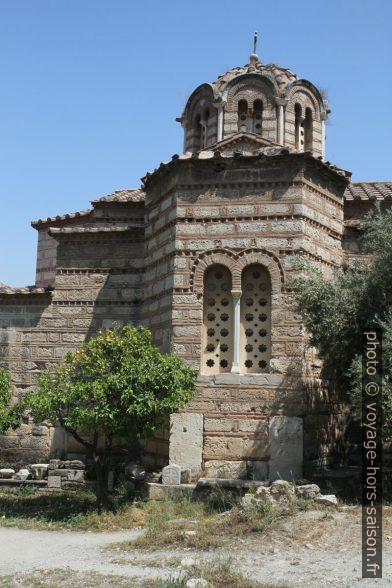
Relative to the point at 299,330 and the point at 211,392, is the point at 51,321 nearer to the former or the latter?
the point at 211,392

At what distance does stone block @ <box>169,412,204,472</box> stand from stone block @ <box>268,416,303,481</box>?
113 cm

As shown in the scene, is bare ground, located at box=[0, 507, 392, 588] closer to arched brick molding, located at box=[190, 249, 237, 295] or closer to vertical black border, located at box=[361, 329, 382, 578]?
vertical black border, located at box=[361, 329, 382, 578]

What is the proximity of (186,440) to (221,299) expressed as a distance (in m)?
2.42

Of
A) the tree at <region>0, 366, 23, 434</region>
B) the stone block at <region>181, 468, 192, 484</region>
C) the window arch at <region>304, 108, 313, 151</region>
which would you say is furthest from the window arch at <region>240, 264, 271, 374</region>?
the window arch at <region>304, 108, 313, 151</region>

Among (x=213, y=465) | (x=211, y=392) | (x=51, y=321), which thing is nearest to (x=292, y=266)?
(x=211, y=392)

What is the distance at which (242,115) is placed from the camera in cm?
1420

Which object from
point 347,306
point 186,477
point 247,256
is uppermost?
point 247,256

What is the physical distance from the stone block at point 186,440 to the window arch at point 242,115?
7211 millimetres

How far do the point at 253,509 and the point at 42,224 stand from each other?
12587mm

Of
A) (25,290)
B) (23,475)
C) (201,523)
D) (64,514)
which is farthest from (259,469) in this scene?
(25,290)

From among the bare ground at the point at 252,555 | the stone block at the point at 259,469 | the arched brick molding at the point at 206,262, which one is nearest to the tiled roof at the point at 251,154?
the arched brick molding at the point at 206,262

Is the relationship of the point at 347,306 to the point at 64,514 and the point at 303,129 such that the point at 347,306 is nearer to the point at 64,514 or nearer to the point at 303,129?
the point at 64,514

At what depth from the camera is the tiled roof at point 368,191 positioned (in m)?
11.8

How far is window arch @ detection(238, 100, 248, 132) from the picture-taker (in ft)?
46.3
